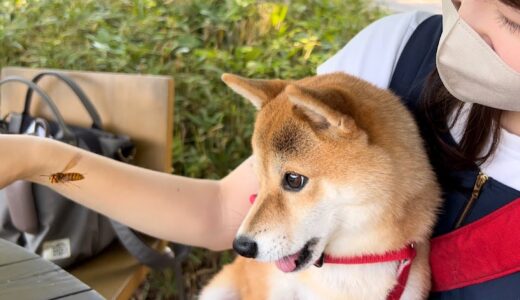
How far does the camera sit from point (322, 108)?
1.02 m

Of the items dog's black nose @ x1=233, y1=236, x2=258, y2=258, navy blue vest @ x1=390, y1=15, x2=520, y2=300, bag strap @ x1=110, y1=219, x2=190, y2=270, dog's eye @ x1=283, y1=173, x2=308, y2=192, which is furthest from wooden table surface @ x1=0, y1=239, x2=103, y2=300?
navy blue vest @ x1=390, y1=15, x2=520, y2=300

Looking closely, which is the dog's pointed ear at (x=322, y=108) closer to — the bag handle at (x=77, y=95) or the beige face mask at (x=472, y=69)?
the beige face mask at (x=472, y=69)

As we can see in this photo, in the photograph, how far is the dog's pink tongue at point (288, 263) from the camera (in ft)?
3.74

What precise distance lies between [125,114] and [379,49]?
88 centimetres

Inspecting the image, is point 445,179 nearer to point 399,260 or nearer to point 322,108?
point 399,260

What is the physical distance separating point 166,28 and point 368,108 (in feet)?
5.83

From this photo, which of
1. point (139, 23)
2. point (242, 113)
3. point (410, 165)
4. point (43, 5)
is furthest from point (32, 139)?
point (43, 5)

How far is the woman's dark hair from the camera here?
1056 millimetres

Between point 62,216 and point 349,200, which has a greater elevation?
point 349,200

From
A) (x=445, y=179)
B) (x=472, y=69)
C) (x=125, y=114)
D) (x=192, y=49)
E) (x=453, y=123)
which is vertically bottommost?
(x=192, y=49)

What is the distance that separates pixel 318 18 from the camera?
2949mm

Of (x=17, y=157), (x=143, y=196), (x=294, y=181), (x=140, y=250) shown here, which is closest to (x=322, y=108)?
(x=294, y=181)

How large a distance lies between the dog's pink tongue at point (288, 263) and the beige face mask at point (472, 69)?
439 millimetres

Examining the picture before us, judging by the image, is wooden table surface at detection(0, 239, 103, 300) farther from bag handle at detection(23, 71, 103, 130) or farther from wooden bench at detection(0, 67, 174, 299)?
bag handle at detection(23, 71, 103, 130)
